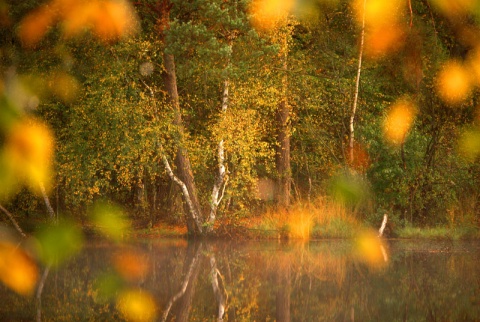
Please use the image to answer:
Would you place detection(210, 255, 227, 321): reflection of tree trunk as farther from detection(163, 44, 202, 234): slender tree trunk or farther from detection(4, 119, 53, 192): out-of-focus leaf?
detection(4, 119, 53, 192): out-of-focus leaf

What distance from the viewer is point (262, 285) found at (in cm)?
1162

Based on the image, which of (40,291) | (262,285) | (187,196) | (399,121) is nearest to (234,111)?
(187,196)

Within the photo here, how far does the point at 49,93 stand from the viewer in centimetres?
2155

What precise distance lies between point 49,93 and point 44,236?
4054 millimetres

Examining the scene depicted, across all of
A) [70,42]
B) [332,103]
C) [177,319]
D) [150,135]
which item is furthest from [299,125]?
[177,319]

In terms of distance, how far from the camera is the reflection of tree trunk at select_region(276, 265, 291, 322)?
29.1ft

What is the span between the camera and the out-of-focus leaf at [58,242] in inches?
660

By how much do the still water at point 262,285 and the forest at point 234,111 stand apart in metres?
3.26

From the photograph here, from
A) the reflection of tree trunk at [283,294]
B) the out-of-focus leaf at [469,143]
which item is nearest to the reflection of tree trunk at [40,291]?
the reflection of tree trunk at [283,294]

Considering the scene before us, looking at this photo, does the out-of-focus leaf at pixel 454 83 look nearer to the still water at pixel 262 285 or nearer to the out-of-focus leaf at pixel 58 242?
the still water at pixel 262 285

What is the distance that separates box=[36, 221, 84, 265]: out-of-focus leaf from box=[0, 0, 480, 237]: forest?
114 centimetres

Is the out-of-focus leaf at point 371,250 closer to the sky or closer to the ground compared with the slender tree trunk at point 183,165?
closer to the ground

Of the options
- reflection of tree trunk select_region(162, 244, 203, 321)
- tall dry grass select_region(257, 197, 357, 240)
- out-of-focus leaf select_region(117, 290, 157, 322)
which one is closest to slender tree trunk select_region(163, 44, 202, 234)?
tall dry grass select_region(257, 197, 357, 240)

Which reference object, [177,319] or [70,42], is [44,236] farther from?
[177,319]
